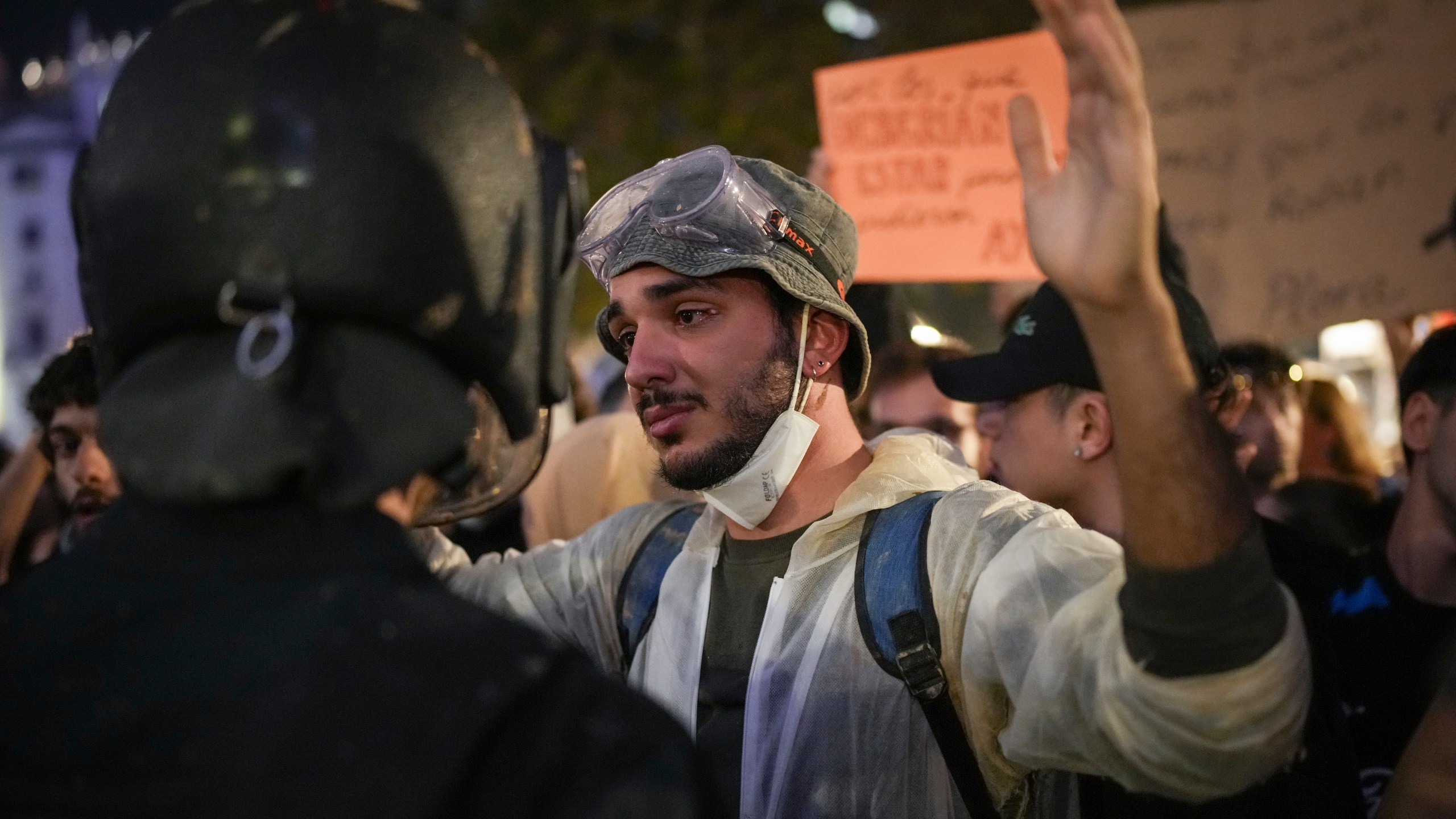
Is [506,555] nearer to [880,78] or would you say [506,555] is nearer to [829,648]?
[829,648]

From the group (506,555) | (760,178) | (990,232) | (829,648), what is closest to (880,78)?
(990,232)

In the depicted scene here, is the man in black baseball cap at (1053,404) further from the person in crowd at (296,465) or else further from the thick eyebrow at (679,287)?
the person in crowd at (296,465)

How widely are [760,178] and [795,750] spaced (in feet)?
4.11

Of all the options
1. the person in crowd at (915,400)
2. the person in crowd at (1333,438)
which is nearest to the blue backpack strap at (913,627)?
the person in crowd at (915,400)

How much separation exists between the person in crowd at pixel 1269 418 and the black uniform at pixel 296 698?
4087 mm

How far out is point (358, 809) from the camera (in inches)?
44.3

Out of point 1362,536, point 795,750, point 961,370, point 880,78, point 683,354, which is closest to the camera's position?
point 795,750

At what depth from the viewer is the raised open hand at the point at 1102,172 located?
144 centimetres

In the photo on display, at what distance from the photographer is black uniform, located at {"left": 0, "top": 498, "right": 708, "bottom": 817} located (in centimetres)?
114

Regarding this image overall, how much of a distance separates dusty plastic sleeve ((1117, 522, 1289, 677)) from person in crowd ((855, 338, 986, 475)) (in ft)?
10.4

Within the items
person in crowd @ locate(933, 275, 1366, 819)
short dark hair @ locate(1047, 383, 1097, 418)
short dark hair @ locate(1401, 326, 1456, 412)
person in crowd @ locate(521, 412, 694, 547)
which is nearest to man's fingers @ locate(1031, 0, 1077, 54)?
person in crowd @ locate(933, 275, 1366, 819)

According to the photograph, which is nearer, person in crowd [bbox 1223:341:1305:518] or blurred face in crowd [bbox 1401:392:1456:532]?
blurred face in crowd [bbox 1401:392:1456:532]

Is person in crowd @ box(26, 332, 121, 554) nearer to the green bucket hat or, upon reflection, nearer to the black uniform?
the green bucket hat

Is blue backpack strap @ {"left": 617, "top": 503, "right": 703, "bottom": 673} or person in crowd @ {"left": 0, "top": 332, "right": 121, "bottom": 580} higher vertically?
blue backpack strap @ {"left": 617, "top": 503, "right": 703, "bottom": 673}
